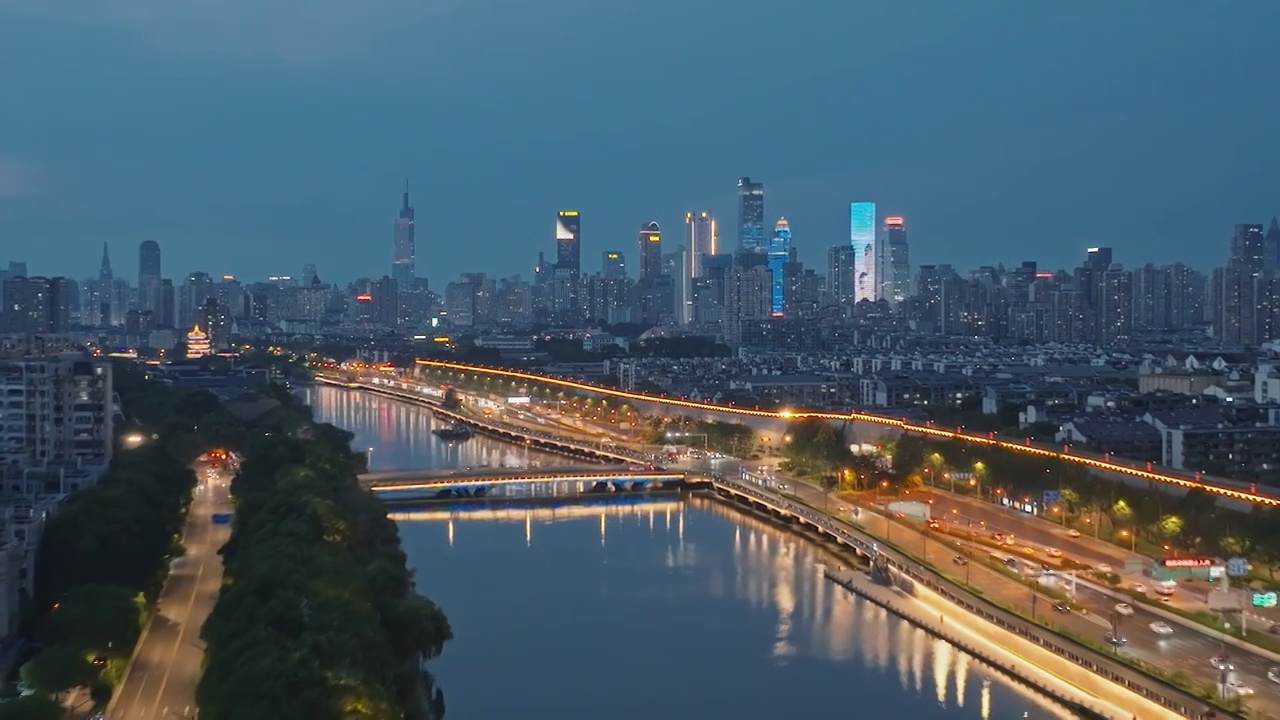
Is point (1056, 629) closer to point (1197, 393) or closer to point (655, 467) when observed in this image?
point (655, 467)

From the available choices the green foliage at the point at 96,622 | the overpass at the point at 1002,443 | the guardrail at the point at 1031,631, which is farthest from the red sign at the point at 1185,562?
the green foliage at the point at 96,622

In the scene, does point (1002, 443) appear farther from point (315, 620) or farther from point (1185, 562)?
point (315, 620)

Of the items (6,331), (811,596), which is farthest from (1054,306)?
(811,596)

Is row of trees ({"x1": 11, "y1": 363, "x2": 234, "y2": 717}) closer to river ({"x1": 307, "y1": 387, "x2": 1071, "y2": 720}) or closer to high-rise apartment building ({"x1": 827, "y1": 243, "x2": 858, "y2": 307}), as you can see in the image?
river ({"x1": 307, "y1": 387, "x2": 1071, "y2": 720})

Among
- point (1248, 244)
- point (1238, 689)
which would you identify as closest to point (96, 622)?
point (1238, 689)

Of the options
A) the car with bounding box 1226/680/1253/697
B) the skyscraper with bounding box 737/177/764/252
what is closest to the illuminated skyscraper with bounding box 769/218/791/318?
the skyscraper with bounding box 737/177/764/252

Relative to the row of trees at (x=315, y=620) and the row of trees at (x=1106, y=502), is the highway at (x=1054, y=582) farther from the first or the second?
the row of trees at (x=315, y=620)
